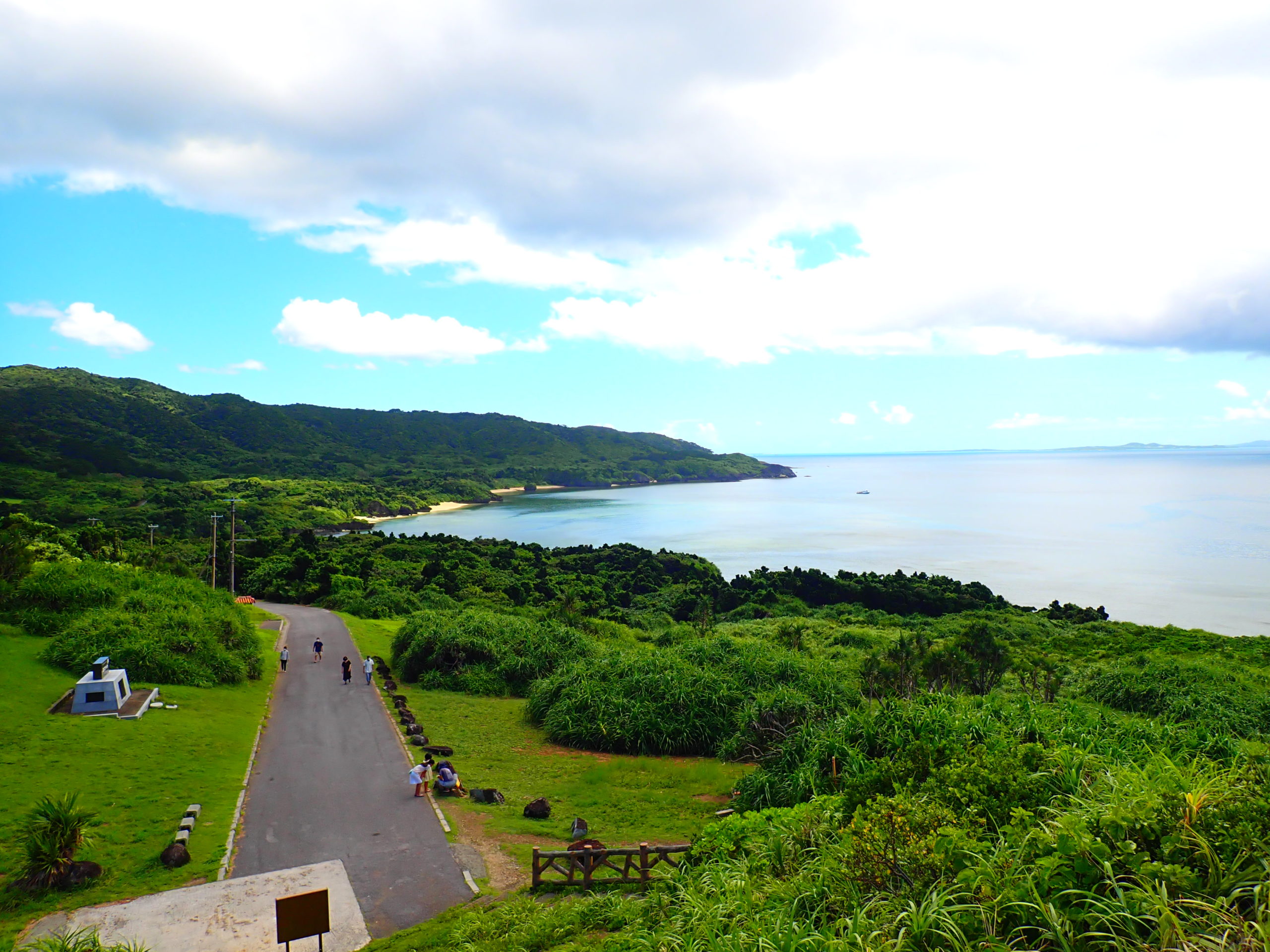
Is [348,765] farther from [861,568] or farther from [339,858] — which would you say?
[861,568]

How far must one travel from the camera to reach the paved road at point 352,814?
457 inches

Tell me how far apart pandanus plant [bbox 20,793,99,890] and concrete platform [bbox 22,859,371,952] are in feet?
2.76

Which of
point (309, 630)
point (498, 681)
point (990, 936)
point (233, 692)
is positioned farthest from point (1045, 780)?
point (309, 630)

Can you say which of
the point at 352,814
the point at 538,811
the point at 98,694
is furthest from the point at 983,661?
the point at 98,694

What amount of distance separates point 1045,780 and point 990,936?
11.7ft

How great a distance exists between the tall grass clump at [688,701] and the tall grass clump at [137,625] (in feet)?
36.5

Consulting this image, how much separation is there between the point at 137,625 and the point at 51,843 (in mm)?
15500

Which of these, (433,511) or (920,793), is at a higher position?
(920,793)

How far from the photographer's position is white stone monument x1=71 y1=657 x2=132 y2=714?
19312mm

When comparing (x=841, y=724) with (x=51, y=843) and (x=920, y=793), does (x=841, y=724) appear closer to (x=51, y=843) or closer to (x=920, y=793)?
(x=920, y=793)

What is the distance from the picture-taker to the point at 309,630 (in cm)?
3688

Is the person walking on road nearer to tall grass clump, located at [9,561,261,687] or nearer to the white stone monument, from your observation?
the white stone monument

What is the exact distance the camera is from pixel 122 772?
16.1 metres

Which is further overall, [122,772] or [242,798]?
[122,772]
